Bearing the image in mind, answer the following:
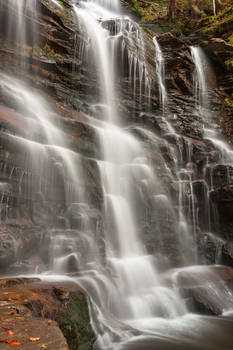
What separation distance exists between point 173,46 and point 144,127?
7832mm

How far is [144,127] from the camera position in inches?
572

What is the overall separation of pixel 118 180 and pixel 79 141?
2116mm

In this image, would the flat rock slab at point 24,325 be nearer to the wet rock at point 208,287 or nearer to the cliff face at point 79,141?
the cliff face at point 79,141

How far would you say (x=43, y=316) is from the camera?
12.3 feet

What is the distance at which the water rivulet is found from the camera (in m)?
5.98

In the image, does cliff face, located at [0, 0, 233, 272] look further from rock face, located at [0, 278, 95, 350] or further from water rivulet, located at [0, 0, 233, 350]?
rock face, located at [0, 278, 95, 350]

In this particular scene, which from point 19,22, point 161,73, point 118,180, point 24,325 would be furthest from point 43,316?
point 161,73

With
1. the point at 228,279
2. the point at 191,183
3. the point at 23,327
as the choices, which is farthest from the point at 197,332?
the point at 191,183

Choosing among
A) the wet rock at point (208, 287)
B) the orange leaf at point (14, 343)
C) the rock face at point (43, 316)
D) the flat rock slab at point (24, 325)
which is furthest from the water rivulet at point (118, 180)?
the orange leaf at point (14, 343)

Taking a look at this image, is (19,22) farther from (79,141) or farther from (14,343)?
(14,343)

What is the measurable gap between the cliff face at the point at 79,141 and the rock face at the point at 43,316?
193 centimetres

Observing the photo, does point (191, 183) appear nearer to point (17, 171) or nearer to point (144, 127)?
point (144, 127)

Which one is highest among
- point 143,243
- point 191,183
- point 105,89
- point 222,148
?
point 105,89

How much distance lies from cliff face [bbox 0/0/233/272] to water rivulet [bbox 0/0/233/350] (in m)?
0.05
